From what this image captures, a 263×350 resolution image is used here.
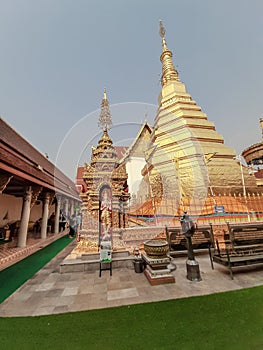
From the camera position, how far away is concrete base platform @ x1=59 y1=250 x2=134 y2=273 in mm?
4969

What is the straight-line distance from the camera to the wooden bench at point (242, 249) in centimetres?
438

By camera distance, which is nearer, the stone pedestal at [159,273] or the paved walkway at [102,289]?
the paved walkway at [102,289]

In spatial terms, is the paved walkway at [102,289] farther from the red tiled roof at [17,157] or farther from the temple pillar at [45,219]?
the temple pillar at [45,219]

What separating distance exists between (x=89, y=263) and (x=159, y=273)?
7.69 feet

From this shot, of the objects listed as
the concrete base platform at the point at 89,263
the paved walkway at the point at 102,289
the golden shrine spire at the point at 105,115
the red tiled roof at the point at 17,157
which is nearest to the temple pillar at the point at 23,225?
the red tiled roof at the point at 17,157

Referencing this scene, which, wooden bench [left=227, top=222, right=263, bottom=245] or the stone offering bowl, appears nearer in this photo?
the stone offering bowl

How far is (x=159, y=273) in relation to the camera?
395 cm

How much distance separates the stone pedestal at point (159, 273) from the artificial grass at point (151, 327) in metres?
0.81

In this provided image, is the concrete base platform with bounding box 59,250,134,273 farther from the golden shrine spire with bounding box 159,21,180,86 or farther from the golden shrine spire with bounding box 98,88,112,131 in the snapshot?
the golden shrine spire with bounding box 159,21,180,86

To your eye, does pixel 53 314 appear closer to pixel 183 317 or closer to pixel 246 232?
pixel 183 317

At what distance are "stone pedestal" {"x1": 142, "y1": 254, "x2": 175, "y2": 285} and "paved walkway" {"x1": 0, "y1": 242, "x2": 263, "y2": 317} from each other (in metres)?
0.12

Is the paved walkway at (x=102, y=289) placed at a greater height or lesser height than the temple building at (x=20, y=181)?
lesser

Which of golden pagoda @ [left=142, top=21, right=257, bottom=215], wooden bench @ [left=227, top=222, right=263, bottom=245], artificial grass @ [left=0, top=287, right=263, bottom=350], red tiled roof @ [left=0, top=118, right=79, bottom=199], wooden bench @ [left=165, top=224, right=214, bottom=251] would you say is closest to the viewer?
artificial grass @ [left=0, top=287, right=263, bottom=350]

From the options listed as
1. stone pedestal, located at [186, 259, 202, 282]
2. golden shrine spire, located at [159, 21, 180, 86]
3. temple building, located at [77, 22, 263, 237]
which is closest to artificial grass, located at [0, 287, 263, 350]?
stone pedestal, located at [186, 259, 202, 282]
